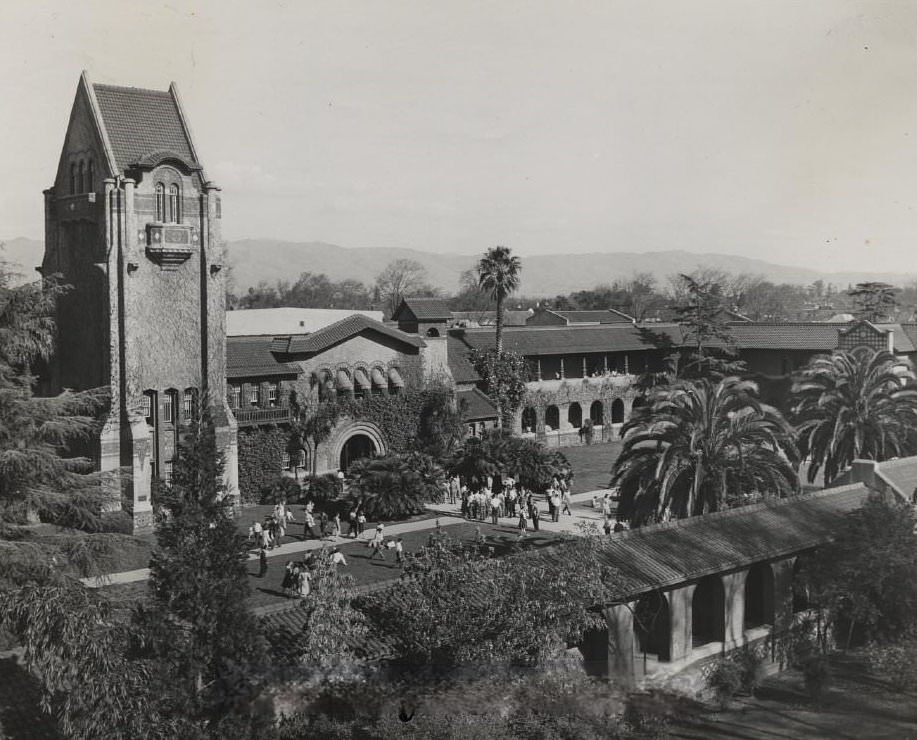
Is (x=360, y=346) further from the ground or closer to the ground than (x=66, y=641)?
further from the ground

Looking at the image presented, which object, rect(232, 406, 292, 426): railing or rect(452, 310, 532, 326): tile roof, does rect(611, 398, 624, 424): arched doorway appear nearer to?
rect(232, 406, 292, 426): railing

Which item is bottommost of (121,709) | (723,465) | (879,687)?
(879,687)

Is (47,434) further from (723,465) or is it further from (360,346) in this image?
(360,346)

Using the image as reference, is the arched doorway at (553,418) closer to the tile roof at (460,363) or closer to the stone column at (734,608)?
the tile roof at (460,363)

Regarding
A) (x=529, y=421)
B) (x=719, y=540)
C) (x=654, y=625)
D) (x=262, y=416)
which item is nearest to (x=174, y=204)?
(x=262, y=416)

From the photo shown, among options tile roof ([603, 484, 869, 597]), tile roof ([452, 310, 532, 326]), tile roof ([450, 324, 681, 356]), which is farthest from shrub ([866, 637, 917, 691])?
tile roof ([452, 310, 532, 326])

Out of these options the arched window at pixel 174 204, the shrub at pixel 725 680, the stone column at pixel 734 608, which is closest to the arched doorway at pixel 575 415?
the arched window at pixel 174 204

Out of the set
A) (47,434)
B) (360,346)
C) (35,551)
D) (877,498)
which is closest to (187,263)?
(360,346)
